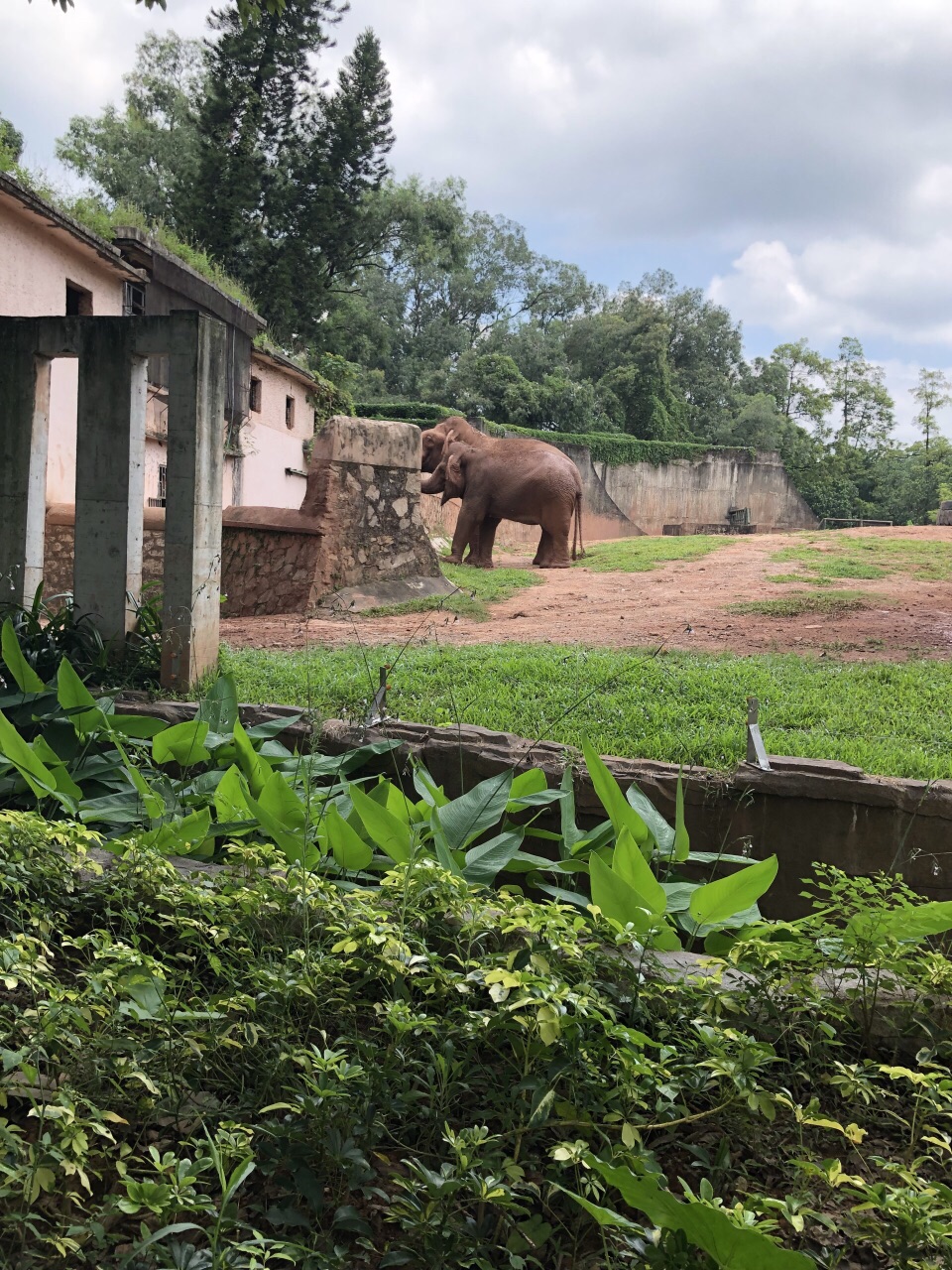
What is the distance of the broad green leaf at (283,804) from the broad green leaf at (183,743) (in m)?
0.70

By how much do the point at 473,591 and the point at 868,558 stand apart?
6289 mm

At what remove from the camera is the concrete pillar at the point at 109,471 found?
18.6ft

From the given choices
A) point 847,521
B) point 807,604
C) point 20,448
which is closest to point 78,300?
point 20,448

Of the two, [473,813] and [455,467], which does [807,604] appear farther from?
[455,467]

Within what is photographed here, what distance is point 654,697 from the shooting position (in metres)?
5.54

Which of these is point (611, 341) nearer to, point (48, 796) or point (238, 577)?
point (238, 577)

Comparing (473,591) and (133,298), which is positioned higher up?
(133,298)

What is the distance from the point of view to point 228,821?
314 cm

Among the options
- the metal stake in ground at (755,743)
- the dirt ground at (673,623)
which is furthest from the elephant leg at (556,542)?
the metal stake in ground at (755,743)

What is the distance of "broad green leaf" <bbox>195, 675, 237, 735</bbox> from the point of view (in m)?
4.27

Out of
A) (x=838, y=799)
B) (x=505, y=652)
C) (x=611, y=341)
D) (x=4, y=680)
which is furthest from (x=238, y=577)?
(x=611, y=341)

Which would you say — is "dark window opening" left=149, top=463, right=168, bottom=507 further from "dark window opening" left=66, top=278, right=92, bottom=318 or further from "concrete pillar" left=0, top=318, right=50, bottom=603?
"concrete pillar" left=0, top=318, right=50, bottom=603

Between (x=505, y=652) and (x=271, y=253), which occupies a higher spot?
(x=271, y=253)

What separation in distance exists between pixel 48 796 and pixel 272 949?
151cm
